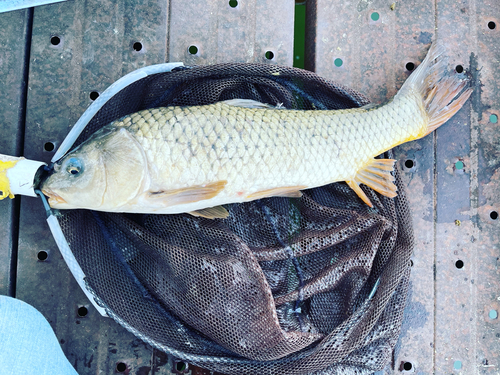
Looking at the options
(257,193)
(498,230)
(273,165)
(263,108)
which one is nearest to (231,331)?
(257,193)

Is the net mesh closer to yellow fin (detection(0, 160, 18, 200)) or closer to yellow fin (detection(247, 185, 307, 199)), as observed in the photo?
yellow fin (detection(247, 185, 307, 199))

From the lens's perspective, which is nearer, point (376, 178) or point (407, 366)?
point (376, 178)

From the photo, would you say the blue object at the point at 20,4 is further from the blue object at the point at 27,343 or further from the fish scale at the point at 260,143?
the blue object at the point at 27,343

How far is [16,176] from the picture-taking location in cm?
162

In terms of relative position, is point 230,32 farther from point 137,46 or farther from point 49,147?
point 49,147

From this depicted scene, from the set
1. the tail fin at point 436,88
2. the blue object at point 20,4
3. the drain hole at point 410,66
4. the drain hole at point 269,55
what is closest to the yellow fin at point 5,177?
the blue object at point 20,4

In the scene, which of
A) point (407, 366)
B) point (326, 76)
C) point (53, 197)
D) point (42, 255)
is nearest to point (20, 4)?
point (53, 197)

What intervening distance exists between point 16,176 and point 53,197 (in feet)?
Result: 0.63

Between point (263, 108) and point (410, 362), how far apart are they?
1584mm

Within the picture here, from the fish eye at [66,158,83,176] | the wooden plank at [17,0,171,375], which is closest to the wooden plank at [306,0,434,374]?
the wooden plank at [17,0,171,375]

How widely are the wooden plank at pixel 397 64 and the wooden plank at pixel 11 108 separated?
159 centimetres

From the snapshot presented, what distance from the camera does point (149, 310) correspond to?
178 centimetres

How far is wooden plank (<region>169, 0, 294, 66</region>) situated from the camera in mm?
2119

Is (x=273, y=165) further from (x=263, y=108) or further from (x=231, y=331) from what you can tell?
(x=231, y=331)
